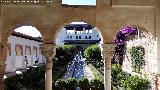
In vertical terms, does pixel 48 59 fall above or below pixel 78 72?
below

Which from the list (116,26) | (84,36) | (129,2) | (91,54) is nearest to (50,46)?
(116,26)

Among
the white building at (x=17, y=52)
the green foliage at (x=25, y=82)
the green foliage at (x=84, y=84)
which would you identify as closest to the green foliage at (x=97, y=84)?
the green foliage at (x=84, y=84)

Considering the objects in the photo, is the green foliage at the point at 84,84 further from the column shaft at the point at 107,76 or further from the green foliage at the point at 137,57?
the green foliage at the point at 137,57

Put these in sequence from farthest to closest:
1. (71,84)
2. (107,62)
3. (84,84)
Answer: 1. (84,84)
2. (71,84)
3. (107,62)

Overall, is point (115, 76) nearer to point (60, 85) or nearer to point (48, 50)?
point (60, 85)

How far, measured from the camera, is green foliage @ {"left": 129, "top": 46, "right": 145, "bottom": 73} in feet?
71.7

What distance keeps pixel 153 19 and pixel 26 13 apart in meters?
3.59

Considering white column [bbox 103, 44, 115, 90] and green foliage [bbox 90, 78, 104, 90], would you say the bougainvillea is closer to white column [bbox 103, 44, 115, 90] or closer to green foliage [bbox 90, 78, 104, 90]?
green foliage [bbox 90, 78, 104, 90]

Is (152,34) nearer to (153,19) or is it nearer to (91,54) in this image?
(153,19)

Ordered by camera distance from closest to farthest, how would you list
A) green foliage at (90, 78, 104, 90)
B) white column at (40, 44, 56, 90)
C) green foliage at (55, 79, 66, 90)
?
white column at (40, 44, 56, 90) < green foliage at (55, 79, 66, 90) < green foliage at (90, 78, 104, 90)

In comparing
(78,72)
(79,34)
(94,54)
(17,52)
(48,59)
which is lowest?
Answer: (48,59)

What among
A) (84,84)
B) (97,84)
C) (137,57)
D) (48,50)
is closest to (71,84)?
(84,84)

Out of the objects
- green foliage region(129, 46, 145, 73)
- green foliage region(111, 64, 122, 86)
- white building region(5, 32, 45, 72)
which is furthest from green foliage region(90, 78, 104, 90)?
white building region(5, 32, 45, 72)

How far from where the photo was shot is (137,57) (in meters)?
22.9
